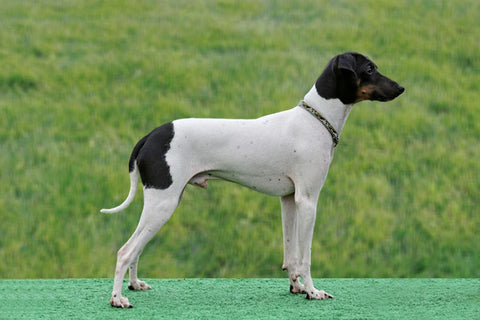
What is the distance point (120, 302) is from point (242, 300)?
87 centimetres

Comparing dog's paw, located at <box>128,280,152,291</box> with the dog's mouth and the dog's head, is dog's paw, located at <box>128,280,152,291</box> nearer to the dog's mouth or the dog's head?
the dog's head

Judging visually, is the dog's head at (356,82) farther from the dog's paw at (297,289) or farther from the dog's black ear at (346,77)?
the dog's paw at (297,289)

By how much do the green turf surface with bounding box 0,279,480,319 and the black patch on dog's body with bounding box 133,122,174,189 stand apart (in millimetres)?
855

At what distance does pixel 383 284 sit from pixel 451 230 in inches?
90.4

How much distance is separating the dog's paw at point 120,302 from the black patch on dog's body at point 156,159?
0.78 metres

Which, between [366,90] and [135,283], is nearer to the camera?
[366,90]

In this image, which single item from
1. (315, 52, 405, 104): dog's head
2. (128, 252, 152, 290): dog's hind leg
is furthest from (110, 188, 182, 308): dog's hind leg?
(315, 52, 405, 104): dog's head

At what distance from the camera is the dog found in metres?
4.32

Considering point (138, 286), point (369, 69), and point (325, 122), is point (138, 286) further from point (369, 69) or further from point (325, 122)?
point (369, 69)

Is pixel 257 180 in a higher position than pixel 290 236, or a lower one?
higher

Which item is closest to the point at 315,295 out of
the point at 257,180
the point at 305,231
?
the point at 305,231

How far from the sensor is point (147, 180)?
435cm

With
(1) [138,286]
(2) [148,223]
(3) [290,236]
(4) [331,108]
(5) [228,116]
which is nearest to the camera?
(2) [148,223]

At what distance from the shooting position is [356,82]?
4.47 m
